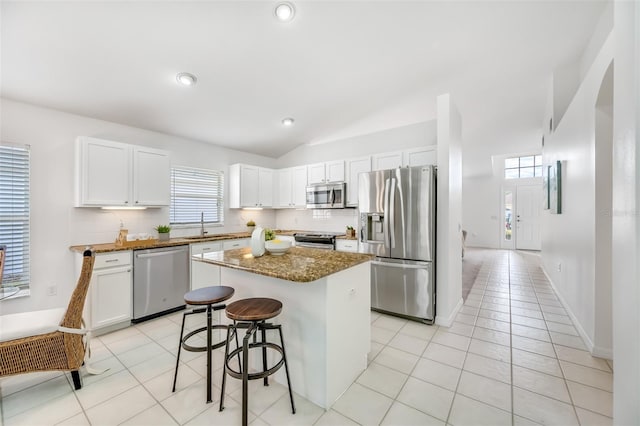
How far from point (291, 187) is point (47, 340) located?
389 cm

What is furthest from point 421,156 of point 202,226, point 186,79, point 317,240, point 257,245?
point 202,226

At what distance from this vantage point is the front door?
845cm

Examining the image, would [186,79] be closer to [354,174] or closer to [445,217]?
[354,174]

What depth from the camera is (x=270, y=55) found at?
8.80 ft

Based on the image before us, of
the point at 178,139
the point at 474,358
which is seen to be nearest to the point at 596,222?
the point at 474,358

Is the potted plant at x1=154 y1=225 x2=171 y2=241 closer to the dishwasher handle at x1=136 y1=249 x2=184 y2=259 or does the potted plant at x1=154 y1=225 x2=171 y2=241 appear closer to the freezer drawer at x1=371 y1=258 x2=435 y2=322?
the dishwasher handle at x1=136 y1=249 x2=184 y2=259

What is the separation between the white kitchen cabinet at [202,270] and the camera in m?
3.61

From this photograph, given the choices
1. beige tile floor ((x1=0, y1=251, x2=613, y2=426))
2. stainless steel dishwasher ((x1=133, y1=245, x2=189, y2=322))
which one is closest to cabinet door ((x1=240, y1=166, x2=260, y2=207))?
stainless steel dishwasher ((x1=133, y1=245, x2=189, y2=322))

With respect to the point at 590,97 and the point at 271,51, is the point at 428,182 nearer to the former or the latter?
the point at 590,97

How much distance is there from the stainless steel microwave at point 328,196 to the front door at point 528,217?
7662 millimetres

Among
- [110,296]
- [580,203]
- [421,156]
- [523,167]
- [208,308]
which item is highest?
[523,167]

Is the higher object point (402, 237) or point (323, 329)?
point (402, 237)

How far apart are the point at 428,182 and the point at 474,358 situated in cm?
183

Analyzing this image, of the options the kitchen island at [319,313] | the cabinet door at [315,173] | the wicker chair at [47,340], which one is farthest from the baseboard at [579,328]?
the wicker chair at [47,340]
